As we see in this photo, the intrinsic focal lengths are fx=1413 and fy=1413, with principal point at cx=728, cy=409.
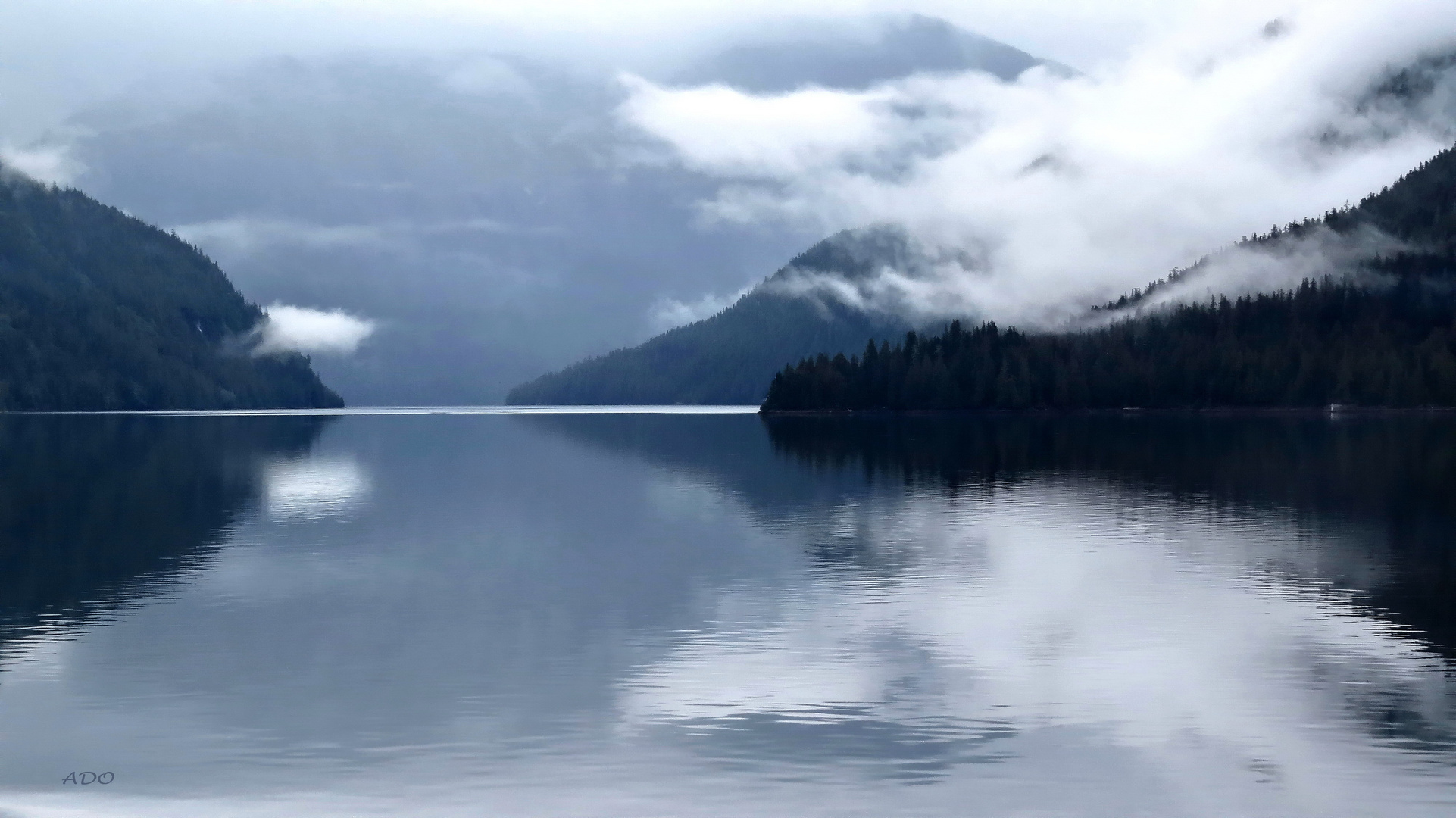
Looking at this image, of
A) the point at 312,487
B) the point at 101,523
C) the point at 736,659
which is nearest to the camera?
the point at 736,659

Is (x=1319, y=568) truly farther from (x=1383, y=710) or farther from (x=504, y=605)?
(x=504, y=605)

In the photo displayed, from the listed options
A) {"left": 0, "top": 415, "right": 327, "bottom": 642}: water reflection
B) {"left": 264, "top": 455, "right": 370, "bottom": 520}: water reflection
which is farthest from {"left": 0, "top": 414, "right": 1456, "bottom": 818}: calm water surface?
{"left": 264, "top": 455, "right": 370, "bottom": 520}: water reflection

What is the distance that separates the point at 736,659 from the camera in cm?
3438

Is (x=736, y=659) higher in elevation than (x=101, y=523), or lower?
lower

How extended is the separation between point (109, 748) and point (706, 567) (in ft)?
89.9

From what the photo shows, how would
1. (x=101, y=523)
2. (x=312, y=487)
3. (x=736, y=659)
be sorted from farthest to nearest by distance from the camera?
(x=312, y=487) → (x=101, y=523) → (x=736, y=659)

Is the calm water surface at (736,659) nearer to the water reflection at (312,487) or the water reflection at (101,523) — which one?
the water reflection at (101,523)

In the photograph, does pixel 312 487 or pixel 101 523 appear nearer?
pixel 101 523

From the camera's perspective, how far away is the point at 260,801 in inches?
930

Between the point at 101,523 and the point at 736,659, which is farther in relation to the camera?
the point at 101,523

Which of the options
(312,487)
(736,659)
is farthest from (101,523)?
(736,659)

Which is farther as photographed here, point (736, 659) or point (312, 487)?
point (312, 487)

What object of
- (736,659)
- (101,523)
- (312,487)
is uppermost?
(312,487)

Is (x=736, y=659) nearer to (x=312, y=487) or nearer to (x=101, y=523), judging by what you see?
(x=101, y=523)
